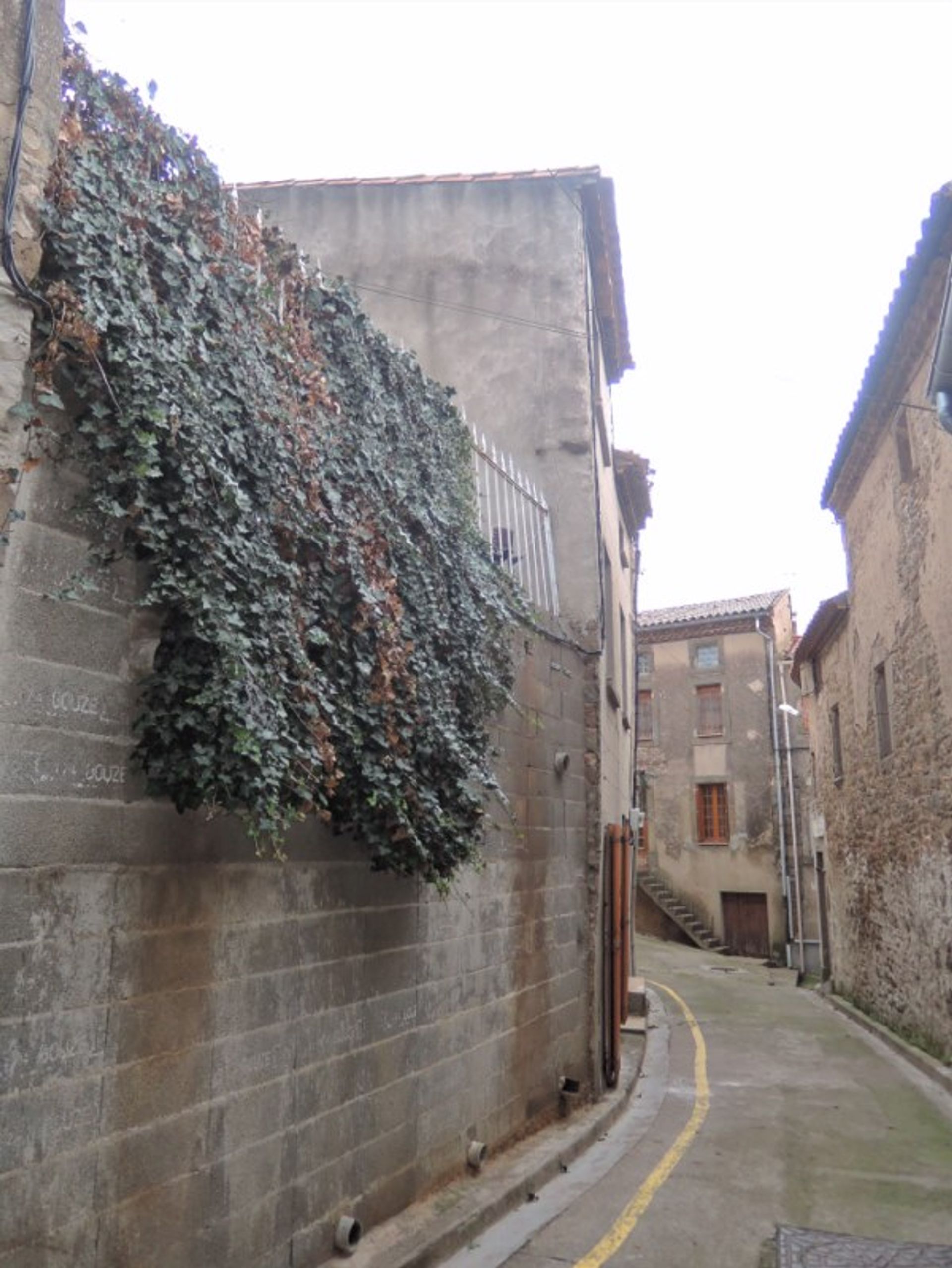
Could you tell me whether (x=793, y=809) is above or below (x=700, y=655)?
below

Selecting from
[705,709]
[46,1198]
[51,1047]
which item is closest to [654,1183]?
[46,1198]

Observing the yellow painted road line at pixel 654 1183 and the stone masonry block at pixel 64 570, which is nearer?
the stone masonry block at pixel 64 570

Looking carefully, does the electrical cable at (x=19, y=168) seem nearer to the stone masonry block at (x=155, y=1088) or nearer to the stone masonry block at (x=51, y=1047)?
the stone masonry block at (x=51, y=1047)

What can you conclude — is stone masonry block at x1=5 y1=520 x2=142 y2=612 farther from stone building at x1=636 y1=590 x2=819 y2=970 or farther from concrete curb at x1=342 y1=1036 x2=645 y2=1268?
stone building at x1=636 y1=590 x2=819 y2=970

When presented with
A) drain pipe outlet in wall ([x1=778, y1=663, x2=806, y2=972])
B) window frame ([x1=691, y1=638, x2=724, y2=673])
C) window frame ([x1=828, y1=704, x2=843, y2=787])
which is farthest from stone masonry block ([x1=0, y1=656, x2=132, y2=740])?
window frame ([x1=691, y1=638, x2=724, y2=673])

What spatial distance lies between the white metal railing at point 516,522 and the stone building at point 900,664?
347 cm

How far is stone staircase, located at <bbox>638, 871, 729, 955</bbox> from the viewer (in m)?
28.8

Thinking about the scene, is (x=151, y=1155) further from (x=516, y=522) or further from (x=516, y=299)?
(x=516, y=299)

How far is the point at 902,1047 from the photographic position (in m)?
11.6

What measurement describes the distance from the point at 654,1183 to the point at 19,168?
21.3 feet

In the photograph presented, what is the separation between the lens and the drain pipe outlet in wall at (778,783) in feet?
90.3

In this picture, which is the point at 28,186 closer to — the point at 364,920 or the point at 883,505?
the point at 364,920

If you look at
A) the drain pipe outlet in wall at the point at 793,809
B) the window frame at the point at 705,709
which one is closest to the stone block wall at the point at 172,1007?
the drain pipe outlet in wall at the point at 793,809

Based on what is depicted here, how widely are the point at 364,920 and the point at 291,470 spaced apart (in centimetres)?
231
